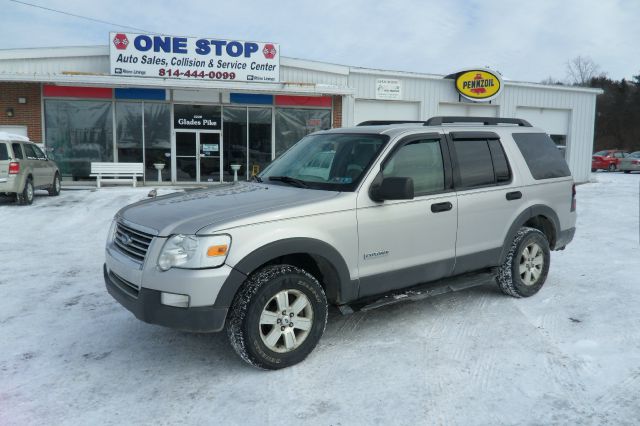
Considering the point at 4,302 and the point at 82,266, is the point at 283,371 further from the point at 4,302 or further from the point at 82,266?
the point at 82,266

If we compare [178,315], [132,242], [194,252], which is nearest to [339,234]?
[194,252]

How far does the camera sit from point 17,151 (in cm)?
1303

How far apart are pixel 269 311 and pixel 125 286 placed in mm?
1097

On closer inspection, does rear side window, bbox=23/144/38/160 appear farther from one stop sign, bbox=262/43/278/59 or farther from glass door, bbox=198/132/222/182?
one stop sign, bbox=262/43/278/59

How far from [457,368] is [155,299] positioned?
222 centimetres

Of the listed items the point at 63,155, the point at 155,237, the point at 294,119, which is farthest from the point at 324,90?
the point at 155,237

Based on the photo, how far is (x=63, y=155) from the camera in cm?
1806

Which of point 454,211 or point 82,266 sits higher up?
point 454,211

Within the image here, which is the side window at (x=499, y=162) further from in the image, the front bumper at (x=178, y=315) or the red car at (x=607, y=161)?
the red car at (x=607, y=161)

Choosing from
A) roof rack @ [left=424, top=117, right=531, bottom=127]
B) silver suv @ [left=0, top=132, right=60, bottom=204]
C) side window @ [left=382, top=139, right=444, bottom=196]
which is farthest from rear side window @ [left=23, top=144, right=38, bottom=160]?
Answer: side window @ [left=382, top=139, right=444, bottom=196]

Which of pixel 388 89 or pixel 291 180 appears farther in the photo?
pixel 388 89

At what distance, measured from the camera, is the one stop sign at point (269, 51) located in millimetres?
18062

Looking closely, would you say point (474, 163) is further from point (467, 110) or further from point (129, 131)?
point (467, 110)

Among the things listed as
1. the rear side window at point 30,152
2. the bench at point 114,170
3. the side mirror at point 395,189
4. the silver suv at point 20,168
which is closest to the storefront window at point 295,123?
the bench at point 114,170
